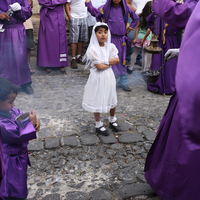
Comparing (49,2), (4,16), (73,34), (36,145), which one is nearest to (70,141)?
(36,145)

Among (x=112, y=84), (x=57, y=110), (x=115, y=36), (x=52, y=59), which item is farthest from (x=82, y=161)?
(x=52, y=59)

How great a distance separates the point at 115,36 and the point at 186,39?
4468 mm

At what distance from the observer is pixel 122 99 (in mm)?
5160

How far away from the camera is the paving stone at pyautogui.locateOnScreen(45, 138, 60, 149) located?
3.38m

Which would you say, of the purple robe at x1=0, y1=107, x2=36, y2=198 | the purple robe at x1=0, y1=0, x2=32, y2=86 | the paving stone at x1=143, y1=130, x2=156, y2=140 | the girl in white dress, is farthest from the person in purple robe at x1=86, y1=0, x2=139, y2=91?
the purple robe at x1=0, y1=107, x2=36, y2=198

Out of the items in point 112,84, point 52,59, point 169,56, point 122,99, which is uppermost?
point 169,56

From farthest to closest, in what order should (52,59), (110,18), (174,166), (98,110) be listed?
(52,59) → (110,18) → (98,110) → (174,166)

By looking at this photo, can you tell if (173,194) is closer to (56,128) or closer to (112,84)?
(112,84)

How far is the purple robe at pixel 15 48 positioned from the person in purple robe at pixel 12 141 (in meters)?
3.00

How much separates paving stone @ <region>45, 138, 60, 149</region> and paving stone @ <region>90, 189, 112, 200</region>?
39.1 inches

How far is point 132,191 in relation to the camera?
105 inches

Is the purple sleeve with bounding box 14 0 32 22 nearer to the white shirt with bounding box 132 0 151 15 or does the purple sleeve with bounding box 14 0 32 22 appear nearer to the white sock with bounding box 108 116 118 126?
the white sock with bounding box 108 116 118 126

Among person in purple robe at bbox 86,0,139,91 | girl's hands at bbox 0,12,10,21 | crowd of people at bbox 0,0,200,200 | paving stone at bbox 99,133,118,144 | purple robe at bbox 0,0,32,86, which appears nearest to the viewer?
crowd of people at bbox 0,0,200,200

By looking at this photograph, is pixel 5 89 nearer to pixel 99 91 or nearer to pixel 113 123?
pixel 99 91
